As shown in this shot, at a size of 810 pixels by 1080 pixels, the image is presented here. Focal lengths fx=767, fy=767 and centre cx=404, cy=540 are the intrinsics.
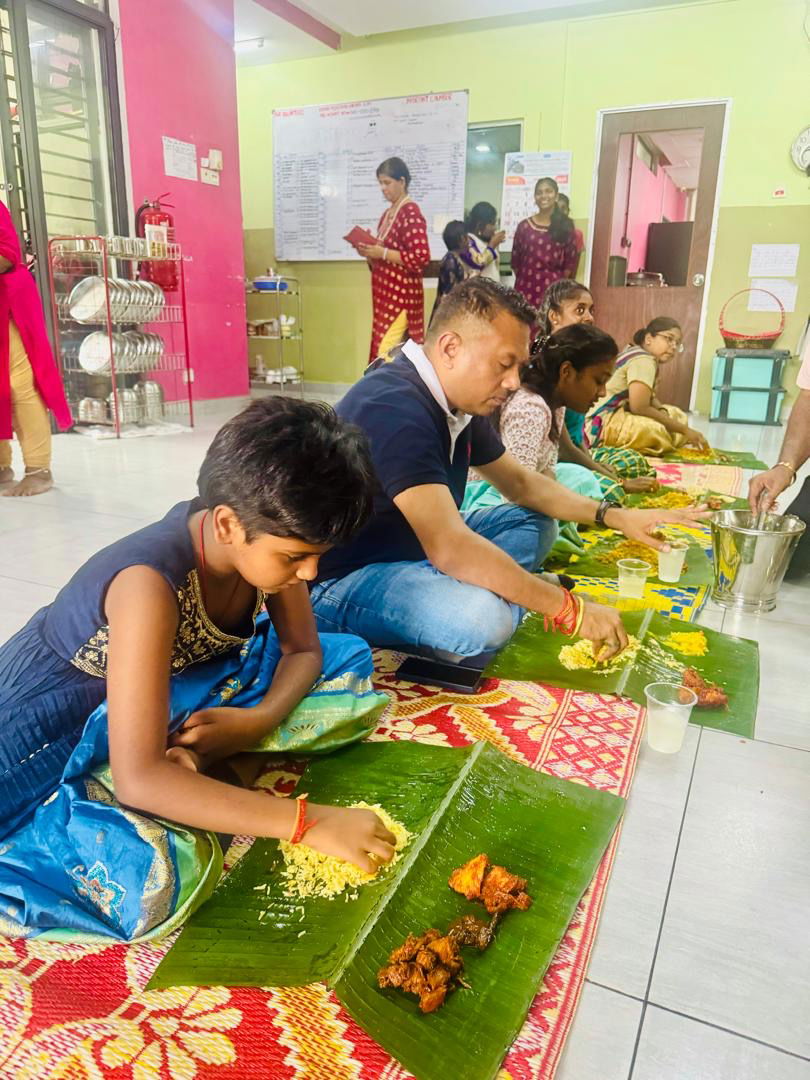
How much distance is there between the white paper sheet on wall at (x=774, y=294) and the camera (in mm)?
6043

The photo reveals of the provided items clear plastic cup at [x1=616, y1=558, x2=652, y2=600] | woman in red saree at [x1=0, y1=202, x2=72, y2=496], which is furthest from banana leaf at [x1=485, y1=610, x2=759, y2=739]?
woman in red saree at [x1=0, y1=202, x2=72, y2=496]

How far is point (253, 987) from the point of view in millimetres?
987

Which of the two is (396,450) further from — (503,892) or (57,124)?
(57,124)

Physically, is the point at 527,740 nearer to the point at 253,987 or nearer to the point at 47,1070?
the point at 253,987

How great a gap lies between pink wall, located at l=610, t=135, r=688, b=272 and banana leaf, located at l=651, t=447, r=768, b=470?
9.29 feet

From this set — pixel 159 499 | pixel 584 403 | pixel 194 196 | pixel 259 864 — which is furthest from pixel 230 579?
pixel 194 196

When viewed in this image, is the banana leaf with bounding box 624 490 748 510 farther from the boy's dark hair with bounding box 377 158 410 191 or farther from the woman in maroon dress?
the boy's dark hair with bounding box 377 158 410 191

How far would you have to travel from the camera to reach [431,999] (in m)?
0.92

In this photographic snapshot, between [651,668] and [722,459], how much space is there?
2911 millimetres

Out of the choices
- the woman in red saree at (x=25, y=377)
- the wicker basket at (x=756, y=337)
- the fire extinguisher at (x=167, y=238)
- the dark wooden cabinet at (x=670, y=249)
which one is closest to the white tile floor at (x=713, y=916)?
the woman in red saree at (x=25, y=377)

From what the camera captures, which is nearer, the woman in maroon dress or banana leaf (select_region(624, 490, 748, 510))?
banana leaf (select_region(624, 490, 748, 510))

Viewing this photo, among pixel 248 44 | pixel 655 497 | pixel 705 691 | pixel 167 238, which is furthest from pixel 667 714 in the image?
pixel 248 44

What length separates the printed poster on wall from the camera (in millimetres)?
6414

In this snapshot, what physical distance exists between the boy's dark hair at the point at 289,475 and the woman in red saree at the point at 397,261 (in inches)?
185
